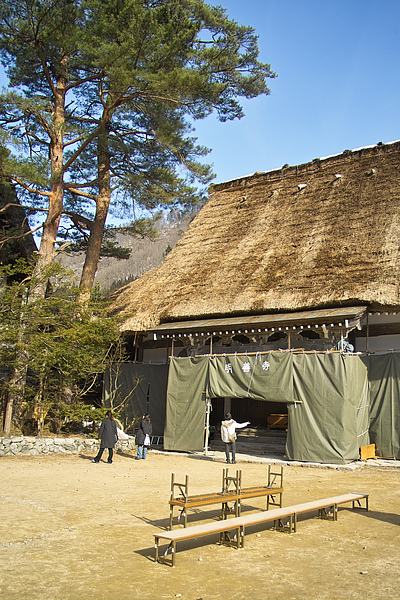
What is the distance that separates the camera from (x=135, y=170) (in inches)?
725

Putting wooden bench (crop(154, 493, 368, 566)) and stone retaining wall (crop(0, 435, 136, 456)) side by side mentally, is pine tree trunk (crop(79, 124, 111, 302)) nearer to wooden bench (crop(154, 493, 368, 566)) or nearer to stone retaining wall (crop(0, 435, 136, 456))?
stone retaining wall (crop(0, 435, 136, 456))

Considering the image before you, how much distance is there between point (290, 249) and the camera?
1453 cm

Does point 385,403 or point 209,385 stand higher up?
point 209,385

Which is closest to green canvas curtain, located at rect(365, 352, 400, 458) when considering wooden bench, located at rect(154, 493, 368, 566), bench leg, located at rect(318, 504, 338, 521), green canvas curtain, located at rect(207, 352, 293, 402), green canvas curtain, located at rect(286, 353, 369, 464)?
green canvas curtain, located at rect(286, 353, 369, 464)

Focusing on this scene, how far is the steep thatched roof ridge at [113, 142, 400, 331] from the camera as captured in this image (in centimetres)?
1237

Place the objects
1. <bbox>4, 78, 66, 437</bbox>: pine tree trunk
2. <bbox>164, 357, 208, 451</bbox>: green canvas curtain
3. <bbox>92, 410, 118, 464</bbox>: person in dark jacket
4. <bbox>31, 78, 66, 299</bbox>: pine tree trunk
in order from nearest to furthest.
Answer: <bbox>92, 410, 118, 464</bbox>: person in dark jacket
<bbox>4, 78, 66, 437</bbox>: pine tree trunk
<bbox>164, 357, 208, 451</bbox>: green canvas curtain
<bbox>31, 78, 66, 299</bbox>: pine tree trunk

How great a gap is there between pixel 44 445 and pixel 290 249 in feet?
26.4

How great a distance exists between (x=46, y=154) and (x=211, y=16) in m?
6.88

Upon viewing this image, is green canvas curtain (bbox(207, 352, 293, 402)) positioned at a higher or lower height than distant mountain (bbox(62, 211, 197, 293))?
lower

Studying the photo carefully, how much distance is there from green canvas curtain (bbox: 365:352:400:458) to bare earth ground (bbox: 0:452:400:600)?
3200mm

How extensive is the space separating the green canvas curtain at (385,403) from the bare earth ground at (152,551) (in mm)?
3200

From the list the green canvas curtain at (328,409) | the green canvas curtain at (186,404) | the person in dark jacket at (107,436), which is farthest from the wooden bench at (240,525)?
the green canvas curtain at (186,404)

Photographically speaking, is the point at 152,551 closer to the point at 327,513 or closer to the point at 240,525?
the point at 240,525

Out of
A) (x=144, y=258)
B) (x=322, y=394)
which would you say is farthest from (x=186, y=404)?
(x=144, y=258)
